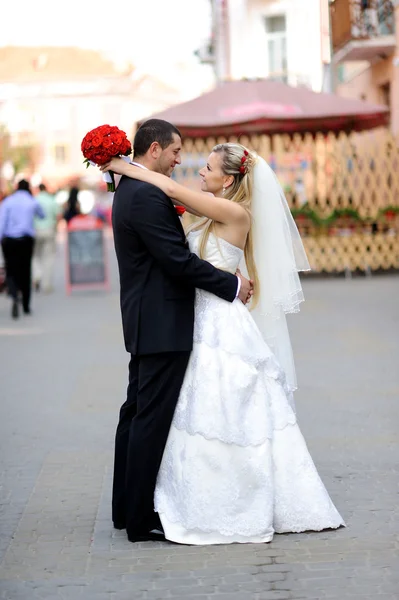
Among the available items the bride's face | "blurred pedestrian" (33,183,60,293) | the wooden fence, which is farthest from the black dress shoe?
the wooden fence

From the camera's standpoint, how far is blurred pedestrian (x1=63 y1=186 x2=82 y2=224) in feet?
71.1

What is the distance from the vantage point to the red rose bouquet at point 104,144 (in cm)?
512

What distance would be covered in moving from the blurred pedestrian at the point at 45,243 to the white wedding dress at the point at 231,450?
47.3 ft

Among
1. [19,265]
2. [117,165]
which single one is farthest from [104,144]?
[19,265]

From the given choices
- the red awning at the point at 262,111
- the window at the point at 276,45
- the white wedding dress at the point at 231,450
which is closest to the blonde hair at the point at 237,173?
the white wedding dress at the point at 231,450

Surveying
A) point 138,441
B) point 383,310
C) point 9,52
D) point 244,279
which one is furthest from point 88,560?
point 9,52

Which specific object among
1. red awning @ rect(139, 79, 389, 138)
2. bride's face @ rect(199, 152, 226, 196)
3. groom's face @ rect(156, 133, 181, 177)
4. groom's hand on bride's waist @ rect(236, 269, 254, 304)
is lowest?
groom's hand on bride's waist @ rect(236, 269, 254, 304)

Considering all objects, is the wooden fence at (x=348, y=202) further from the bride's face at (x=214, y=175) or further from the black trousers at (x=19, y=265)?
the bride's face at (x=214, y=175)

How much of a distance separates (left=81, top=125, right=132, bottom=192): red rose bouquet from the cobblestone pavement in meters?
1.80

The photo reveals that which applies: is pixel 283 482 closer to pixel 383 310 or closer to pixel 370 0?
pixel 383 310

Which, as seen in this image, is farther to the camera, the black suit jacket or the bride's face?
the bride's face

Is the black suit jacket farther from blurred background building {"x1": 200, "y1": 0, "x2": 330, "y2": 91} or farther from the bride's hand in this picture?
blurred background building {"x1": 200, "y1": 0, "x2": 330, "y2": 91}

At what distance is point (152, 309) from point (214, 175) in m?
0.73

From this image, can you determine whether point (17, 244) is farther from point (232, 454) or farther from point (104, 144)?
point (232, 454)
